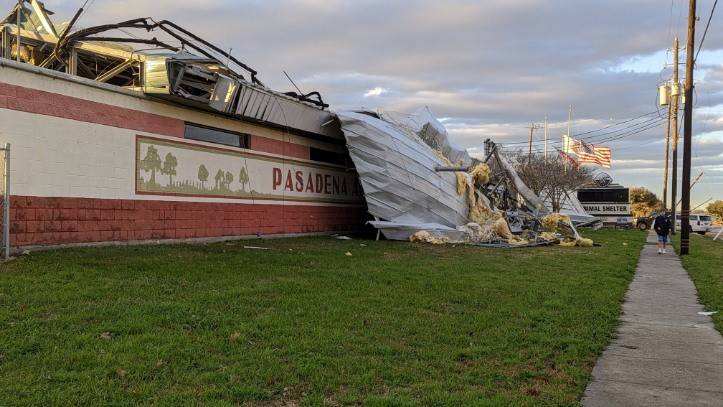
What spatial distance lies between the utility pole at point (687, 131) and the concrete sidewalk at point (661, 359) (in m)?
9.89

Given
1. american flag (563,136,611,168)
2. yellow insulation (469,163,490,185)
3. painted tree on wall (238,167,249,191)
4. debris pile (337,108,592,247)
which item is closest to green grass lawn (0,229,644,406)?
painted tree on wall (238,167,249,191)

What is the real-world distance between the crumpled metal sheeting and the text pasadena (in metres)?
1.55

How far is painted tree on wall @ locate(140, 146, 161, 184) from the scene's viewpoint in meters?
13.1

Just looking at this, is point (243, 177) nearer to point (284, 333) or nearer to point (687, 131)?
point (284, 333)

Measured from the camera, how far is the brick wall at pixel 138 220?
10656 millimetres

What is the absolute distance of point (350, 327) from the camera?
21.5 feet

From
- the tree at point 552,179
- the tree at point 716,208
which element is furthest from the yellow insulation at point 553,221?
the tree at point 716,208

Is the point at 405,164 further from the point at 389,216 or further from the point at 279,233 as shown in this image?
the point at 279,233

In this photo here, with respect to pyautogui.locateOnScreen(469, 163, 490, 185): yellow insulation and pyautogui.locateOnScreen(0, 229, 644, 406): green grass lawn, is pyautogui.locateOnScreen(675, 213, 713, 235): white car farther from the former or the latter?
pyautogui.locateOnScreen(0, 229, 644, 406): green grass lawn

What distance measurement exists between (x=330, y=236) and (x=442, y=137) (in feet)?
22.0

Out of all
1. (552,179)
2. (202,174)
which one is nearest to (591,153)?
(552,179)

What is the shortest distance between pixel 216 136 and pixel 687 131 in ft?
48.1

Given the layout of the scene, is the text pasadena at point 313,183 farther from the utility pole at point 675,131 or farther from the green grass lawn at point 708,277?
the utility pole at point 675,131

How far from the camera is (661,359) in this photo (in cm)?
602
